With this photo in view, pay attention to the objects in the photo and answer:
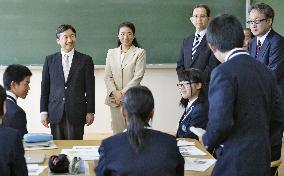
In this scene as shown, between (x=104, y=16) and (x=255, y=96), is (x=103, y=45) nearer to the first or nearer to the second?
(x=104, y=16)

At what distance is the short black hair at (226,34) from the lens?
2162mm

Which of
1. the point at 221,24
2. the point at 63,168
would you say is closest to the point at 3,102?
the point at 63,168

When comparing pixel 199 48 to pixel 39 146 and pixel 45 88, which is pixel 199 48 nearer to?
pixel 45 88

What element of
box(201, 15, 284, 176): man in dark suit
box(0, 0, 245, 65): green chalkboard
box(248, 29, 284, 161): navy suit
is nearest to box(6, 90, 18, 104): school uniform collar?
box(201, 15, 284, 176): man in dark suit

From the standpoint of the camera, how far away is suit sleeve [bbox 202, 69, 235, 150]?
81.8 inches

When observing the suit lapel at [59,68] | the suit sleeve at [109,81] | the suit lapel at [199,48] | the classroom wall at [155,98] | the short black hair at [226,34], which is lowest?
the classroom wall at [155,98]

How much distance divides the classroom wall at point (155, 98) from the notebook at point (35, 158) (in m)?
2.99

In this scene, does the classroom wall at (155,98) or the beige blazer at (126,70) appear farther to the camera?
the classroom wall at (155,98)

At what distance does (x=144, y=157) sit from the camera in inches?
77.0

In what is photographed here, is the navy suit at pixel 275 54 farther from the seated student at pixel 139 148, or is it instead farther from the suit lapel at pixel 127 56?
the seated student at pixel 139 148

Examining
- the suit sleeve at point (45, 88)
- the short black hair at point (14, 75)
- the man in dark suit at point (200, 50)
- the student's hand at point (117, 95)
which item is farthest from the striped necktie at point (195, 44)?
the short black hair at point (14, 75)

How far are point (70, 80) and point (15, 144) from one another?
2.15 metres

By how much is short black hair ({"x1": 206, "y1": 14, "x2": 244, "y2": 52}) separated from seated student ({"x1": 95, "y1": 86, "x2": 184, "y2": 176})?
0.44m

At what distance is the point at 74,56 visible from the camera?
4188 mm
